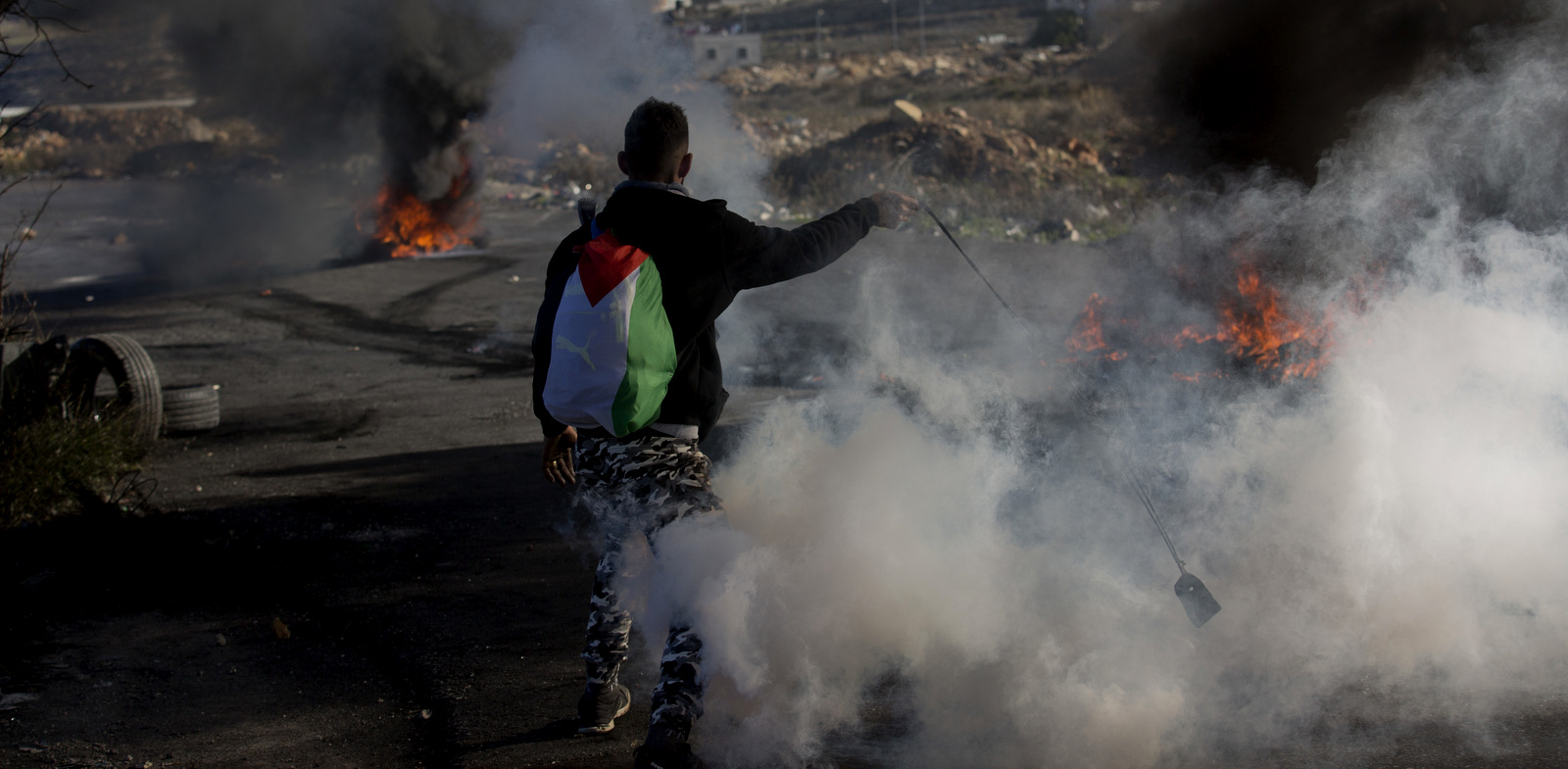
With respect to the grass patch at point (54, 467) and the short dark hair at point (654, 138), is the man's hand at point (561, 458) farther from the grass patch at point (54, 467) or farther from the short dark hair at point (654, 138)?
the grass patch at point (54, 467)

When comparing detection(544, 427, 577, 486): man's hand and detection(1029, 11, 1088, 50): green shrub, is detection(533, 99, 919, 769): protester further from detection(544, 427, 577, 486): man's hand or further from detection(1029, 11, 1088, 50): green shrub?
detection(1029, 11, 1088, 50): green shrub

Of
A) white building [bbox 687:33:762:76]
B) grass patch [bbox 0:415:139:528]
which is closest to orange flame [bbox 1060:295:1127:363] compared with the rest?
grass patch [bbox 0:415:139:528]

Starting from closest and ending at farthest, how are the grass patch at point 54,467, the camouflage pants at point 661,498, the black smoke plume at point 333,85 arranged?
the camouflage pants at point 661,498 < the grass patch at point 54,467 < the black smoke plume at point 333,85

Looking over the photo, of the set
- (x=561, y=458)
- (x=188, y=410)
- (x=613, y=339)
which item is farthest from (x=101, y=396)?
(x=613, y=339)

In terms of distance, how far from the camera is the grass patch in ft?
15.9

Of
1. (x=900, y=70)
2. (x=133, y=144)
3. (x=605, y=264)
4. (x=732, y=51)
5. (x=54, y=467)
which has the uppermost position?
(x=732, y=51)

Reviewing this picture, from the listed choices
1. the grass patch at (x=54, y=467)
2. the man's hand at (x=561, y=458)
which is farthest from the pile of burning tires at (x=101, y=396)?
the man's hand at (x=561, y=458)

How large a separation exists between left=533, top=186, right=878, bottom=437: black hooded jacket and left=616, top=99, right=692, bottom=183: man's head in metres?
0.07

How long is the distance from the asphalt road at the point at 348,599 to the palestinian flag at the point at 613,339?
→ 1060 mm

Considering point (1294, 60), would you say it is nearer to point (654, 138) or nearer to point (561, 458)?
point (654, 138)

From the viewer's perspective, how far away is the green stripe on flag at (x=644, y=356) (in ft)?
8.34

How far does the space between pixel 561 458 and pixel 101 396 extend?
20.4 feet

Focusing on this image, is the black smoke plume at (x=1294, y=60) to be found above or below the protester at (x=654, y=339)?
above

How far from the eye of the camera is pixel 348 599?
4289mm
